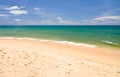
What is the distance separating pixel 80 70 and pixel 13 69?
8.57ft

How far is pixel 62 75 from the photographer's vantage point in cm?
560

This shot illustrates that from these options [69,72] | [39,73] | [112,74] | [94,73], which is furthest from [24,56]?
[112,74]

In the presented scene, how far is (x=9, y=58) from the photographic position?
6934 millimetres

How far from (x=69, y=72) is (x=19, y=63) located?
7.02 ft

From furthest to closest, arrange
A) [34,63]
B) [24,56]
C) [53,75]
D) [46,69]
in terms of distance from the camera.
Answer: [24,56]
[34,63]
[46,69]
[53,75]

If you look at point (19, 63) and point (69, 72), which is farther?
point (19, 63)

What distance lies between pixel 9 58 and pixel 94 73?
376cm

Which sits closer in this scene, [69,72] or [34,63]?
[69,72]

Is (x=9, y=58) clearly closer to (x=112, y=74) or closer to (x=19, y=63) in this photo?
(x=19, y=63)

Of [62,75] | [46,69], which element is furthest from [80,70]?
[46,69]

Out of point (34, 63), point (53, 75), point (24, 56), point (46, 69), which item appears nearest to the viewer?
point (53, 75)

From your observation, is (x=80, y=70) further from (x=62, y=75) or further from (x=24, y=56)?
(x=24, y=56)

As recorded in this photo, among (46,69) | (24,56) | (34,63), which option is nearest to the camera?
(46,69)

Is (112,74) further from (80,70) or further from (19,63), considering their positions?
(19,63)
